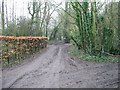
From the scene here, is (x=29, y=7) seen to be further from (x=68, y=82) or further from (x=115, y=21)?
(x=68, y=82)

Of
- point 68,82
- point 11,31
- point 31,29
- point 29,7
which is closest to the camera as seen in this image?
point 68,82

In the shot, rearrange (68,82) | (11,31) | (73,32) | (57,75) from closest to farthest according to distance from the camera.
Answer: (68,82)
(57,75)
(73,32)
(11,31)

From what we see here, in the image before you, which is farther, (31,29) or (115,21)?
(31,29)

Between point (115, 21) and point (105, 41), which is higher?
point (115, 21)

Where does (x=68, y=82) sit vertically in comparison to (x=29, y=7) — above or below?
below

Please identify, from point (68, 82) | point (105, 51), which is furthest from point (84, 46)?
point (68, 82)

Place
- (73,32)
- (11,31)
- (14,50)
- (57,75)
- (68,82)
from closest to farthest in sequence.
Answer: (68,82), (57,75), (14,50), (73,32), (11,31)

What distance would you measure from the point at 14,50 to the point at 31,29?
8029 mm

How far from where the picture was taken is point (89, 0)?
12773 millimetres

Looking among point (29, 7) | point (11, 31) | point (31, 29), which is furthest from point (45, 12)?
point (11, 31)

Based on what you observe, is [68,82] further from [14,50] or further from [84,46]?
[84,46]

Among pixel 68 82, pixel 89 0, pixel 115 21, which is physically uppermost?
pixel 89 0

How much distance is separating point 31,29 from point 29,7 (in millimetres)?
3930

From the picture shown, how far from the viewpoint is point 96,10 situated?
12.8m
